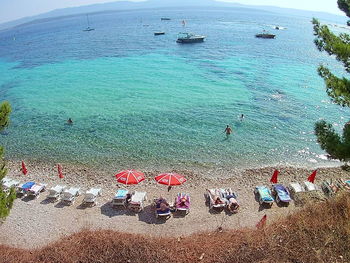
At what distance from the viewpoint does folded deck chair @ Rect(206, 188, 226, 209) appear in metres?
18.7

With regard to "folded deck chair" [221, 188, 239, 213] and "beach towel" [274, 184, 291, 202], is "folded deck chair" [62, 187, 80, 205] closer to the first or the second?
"folded deck chair" [221, 188, 239, 213]

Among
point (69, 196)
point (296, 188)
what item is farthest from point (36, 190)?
point (296, 188)

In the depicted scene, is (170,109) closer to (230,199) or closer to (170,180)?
(170,180)

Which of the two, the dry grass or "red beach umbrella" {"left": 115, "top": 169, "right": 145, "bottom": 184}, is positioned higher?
the dry grass

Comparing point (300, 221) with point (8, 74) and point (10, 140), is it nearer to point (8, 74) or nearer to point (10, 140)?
point (10, 140)

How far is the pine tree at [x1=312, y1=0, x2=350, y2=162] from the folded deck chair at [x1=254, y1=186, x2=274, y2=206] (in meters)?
8.28

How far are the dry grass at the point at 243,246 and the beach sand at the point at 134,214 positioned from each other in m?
3.09

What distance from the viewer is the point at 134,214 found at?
18.5 m

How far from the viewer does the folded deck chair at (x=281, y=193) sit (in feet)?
62.7

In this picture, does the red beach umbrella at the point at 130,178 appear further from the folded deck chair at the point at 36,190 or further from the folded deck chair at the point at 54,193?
the folded deck chair at the point at 36,190

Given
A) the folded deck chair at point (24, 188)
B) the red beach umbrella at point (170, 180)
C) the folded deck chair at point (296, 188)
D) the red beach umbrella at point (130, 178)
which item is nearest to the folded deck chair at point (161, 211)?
the red beach umbrella at point (170, 180)

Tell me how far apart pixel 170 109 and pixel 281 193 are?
68.7 ft

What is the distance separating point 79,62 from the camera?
2640 inches

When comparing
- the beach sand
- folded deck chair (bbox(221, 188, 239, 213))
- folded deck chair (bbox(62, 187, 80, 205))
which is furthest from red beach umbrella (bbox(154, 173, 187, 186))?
folded deck chair (bbox(62, 187, 80, 205))
